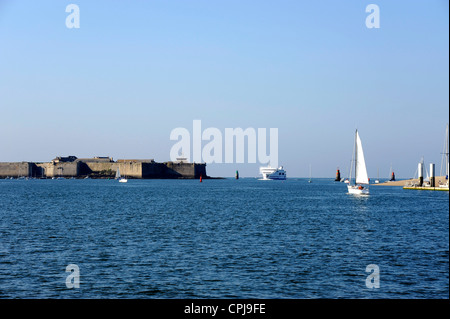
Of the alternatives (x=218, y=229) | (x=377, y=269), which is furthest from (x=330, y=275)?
(x=218, y=229)

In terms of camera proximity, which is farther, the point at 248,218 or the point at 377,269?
the point at 248,218

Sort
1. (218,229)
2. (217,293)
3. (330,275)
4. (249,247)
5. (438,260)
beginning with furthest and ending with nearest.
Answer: (218,229), (249,247), (438,260), (330,275), (217,293)

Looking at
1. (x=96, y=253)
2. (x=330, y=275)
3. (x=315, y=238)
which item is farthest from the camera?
(x=315, y=238)

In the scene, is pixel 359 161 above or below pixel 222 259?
above

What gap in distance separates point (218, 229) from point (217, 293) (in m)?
19.6

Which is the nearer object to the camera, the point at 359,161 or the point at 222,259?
the point at 222,259

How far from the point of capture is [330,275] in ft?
68.9

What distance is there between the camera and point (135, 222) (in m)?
43.3

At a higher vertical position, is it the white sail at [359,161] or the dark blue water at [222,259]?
the white sail at [359,161]

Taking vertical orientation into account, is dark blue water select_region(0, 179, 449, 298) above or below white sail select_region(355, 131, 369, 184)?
below

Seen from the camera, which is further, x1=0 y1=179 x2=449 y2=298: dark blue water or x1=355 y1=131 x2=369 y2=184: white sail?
x1=355 y1=131 x2=369 y2=184: white sail

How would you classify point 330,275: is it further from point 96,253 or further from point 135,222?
point 135,222

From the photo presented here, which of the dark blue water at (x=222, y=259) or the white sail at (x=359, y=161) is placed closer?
the dark blue water at (x=222, y=259)
